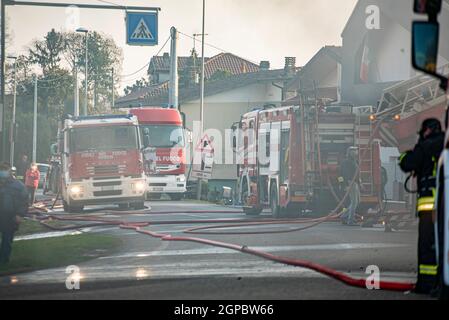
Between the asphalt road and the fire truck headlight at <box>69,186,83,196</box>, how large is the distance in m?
9.08

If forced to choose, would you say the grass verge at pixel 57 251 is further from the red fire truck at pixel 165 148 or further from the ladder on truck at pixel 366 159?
the red fire truck at pixel 165 148

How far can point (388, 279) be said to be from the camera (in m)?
10.8

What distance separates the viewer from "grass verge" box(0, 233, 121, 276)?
1417 cm

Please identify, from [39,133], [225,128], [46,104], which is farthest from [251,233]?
[46,104]

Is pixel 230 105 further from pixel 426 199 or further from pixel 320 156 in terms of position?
pixel 426 199

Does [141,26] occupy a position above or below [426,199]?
above

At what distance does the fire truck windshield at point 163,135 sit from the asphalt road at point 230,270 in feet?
53.8

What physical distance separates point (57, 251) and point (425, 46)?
10.1 m

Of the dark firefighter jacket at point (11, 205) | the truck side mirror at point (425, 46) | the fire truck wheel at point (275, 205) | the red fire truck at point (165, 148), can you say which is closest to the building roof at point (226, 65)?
the red fire truck at point (165, 148)

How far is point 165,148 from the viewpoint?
34.7m

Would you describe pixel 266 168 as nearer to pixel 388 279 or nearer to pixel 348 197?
pixel 348 197

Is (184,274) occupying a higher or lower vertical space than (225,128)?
lower

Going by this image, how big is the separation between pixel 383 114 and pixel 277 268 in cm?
966

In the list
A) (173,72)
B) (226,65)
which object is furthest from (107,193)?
(226,65)
